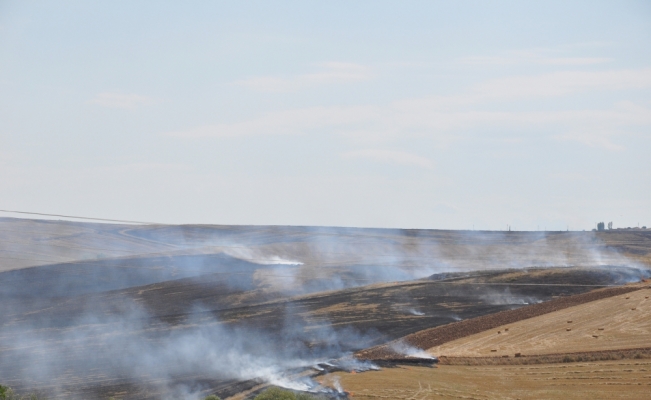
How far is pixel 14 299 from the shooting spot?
93500 mm

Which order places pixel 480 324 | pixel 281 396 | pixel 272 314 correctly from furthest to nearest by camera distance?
1. pixel 272 314
2. pixel 480 324
3. pixel 281 396

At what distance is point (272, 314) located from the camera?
7300cm

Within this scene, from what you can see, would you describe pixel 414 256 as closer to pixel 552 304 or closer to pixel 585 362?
pixel 552 304

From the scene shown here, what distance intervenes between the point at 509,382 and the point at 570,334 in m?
12.1

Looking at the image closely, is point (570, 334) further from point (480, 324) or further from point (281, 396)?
point (281, 396)

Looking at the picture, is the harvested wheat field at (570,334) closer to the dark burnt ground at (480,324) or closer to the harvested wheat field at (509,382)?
the dark burnt ground at (480,324)

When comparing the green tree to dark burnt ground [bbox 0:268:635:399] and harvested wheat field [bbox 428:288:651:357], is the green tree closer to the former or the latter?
dark burnt ground [bbox 0:268:635:399]

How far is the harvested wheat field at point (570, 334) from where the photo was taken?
53781mm

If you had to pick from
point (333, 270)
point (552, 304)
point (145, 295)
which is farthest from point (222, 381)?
point (333, 270)

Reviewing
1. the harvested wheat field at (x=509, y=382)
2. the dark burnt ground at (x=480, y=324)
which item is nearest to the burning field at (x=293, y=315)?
the dark burnt ground at (x=480, y=324)

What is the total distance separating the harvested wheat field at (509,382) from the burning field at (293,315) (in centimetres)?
33

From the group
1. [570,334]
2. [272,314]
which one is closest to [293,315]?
[272,314]

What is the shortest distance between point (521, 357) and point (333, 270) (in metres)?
48.2

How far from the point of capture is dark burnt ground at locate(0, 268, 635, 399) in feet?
186
